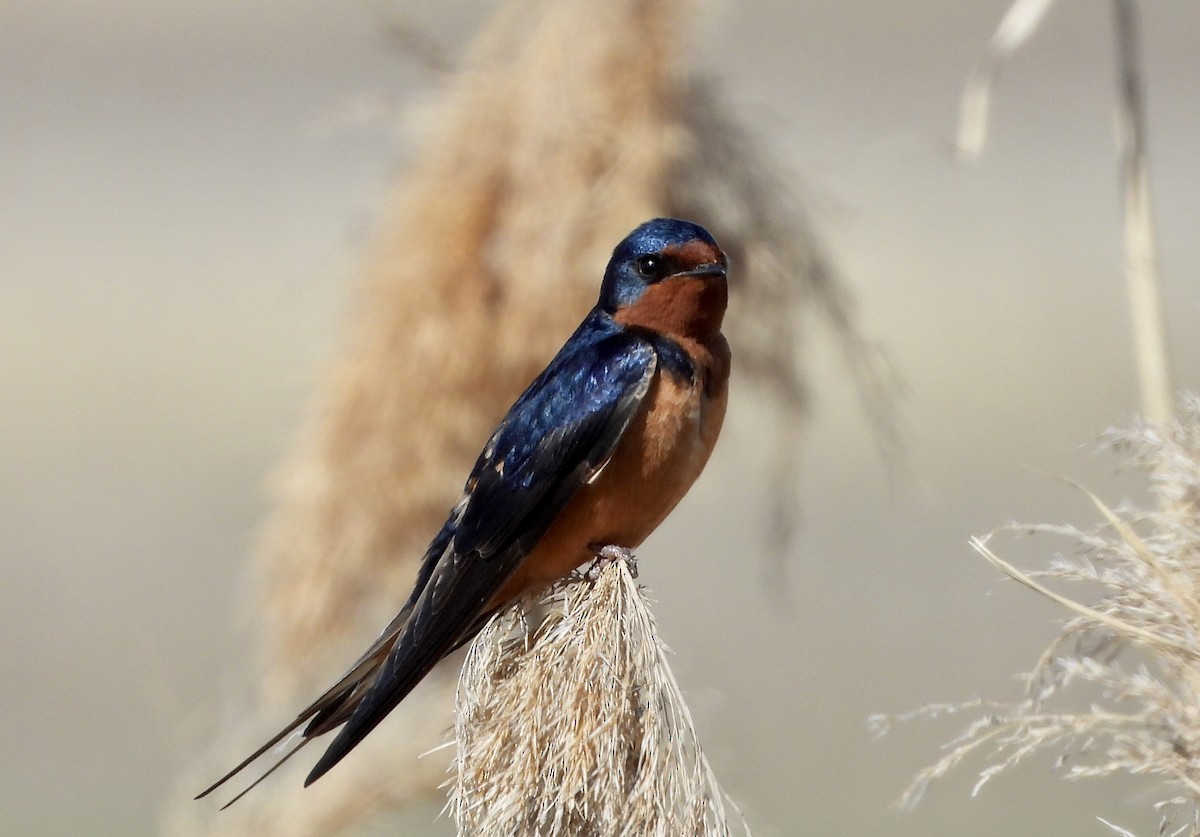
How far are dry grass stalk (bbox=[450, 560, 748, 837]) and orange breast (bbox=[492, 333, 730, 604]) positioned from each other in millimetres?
178

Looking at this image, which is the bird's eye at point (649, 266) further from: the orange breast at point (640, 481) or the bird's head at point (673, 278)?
the orange breast at point (640, 481)

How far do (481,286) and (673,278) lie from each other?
18.3 inches

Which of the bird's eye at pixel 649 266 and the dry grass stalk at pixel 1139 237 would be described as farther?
the bird's eye at pixel 649 266

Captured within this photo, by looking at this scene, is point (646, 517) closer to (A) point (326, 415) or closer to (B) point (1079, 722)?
(B) point (1079, 722)

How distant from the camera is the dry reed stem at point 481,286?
1.67 meters

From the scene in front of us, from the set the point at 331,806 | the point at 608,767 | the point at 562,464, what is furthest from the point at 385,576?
the point at 608,767

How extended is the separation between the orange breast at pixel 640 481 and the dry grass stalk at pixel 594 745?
0.18 meters

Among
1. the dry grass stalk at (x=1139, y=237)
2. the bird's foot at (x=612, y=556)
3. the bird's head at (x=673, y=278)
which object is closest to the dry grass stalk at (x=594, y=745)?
the bird's foot at (x=612, y=556)

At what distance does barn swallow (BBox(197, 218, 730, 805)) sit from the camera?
4.07 feet

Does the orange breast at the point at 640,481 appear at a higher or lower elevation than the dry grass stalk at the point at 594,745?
higher

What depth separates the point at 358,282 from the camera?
1798mm

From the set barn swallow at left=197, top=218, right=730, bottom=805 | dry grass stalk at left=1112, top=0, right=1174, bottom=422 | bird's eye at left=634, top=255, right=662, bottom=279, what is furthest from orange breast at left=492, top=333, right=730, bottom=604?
dry grass stalk at left=1112, top=0, right=1174, bottom=422

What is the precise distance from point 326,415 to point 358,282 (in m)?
0.20

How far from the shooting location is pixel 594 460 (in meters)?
1.26
